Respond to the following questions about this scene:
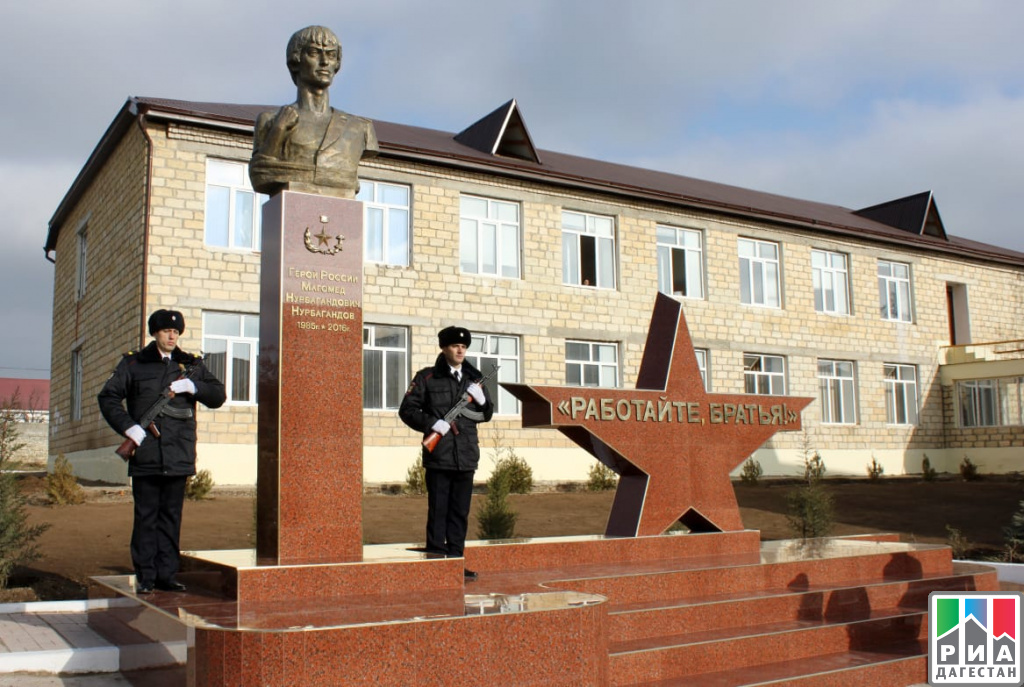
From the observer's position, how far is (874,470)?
2198 centimetres

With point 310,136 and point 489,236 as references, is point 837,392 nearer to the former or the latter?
point 489,236

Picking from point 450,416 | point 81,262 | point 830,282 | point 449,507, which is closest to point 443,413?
point 450,416

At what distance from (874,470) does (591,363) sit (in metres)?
8.08

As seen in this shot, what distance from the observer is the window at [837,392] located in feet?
72.6

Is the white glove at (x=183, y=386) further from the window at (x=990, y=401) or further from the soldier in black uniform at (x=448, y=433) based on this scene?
the window at (x=990, y=401)

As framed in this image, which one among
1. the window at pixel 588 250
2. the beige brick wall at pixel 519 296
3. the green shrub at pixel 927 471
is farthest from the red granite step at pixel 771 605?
the green shrub at pixel 927 471

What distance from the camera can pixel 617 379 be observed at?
19.1 meters

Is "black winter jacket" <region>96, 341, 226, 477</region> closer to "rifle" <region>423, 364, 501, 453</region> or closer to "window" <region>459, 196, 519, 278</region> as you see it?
"rifle" <region>423, 364, 501, 453</region>

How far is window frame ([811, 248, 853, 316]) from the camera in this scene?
22531 mm

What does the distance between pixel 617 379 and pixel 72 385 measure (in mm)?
11473

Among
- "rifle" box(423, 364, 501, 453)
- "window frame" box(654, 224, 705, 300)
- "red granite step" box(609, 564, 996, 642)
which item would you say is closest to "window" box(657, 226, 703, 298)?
"window frame" box(654, 224, 705, 300)

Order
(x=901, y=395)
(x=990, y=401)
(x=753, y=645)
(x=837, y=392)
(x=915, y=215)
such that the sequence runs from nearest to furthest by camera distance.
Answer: (x=753, y=645) < (x=837, y=392) < (x=901, y=395) < (x=990, y=401) < (x=915, y=215)

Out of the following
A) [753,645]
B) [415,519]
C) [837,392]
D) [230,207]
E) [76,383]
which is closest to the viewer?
[753,645]

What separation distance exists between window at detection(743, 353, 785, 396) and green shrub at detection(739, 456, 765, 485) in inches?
69.4
